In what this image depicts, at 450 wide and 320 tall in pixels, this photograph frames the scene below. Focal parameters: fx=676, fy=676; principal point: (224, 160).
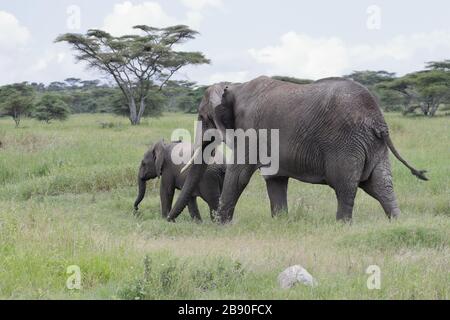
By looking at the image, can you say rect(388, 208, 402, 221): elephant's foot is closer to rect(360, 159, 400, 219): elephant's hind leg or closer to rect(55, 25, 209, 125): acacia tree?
rect(360, 159, 400, 219): elephant's hind leg

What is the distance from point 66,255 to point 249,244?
186 centimetres

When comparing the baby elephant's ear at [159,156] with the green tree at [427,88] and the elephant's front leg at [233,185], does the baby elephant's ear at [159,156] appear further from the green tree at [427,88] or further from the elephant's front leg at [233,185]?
the green tree at [427,88]

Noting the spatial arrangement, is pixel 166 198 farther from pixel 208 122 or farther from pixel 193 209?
pixel 208 122

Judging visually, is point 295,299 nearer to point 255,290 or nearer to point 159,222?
point 255,290

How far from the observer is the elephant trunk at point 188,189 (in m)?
8.94

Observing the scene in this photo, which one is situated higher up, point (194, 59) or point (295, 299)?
point (194, 59)

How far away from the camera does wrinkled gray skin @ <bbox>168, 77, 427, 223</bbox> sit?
756 cm

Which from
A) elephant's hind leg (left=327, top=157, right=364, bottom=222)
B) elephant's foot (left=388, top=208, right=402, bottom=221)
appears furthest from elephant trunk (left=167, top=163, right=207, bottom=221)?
elephant's foot (left=388, top=208, right=402, bottom=221)

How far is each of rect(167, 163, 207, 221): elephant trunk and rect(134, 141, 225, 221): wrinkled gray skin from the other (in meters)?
0.09

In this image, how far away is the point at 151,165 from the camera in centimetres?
1051

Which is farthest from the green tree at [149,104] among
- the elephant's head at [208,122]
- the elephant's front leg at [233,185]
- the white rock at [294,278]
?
the white rock at [294,278]

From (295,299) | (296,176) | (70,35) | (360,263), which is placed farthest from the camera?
(70,35)
